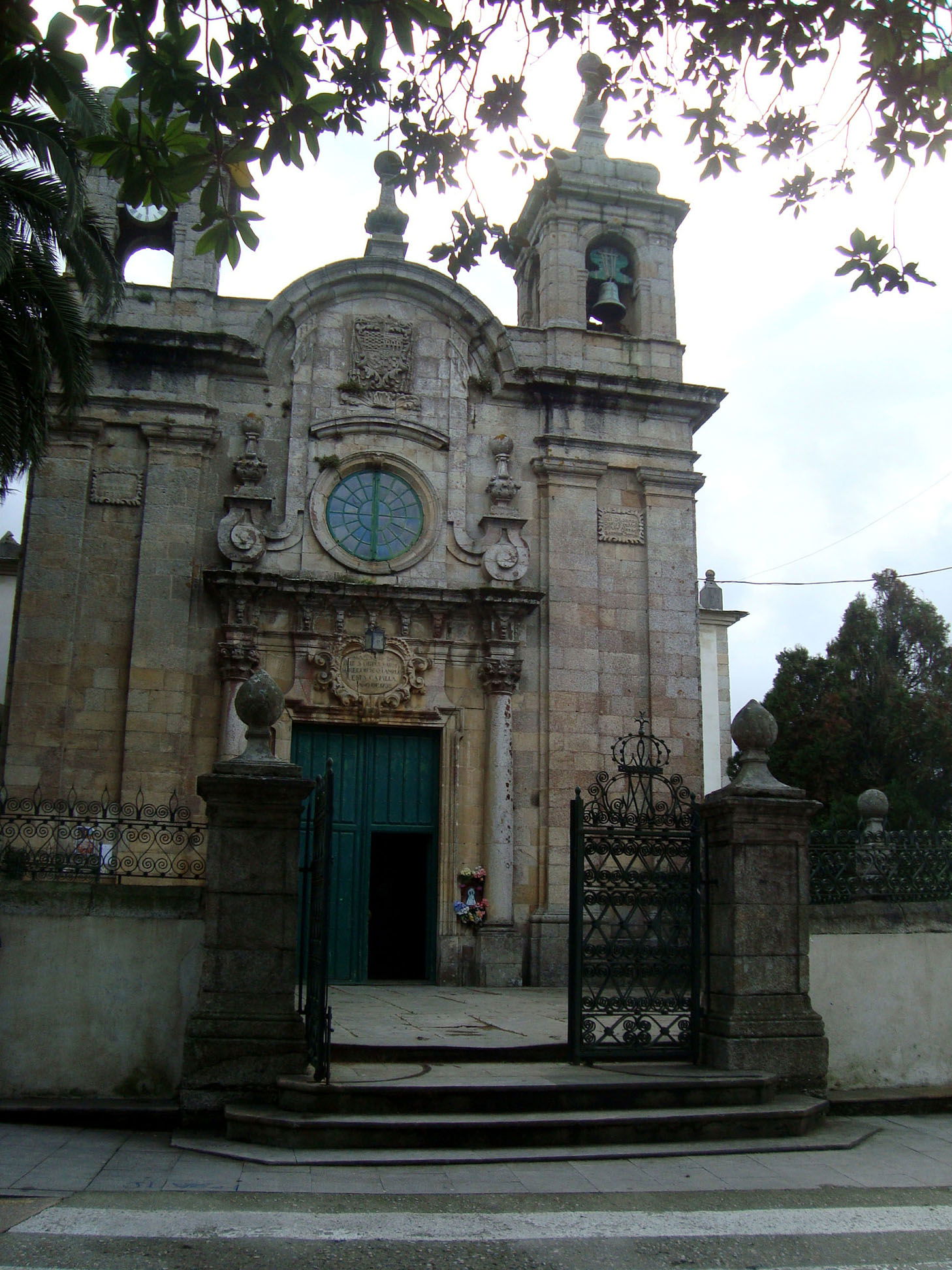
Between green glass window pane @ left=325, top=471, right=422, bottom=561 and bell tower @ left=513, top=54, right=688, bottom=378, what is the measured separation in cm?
343

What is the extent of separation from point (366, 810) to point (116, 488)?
5.16 m

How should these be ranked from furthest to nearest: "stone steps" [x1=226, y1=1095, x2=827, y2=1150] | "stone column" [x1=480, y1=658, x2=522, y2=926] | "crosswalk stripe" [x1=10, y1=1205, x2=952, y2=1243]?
1. "stone column" [x1=480, y1=658, x2=522, y2=926]
2. "stone steps" [x1=226, y1=1095, x2=827, y2=1150]
3. "crosswalk stripe" [x1=10, y1=1205, x2=952, y2=1243]

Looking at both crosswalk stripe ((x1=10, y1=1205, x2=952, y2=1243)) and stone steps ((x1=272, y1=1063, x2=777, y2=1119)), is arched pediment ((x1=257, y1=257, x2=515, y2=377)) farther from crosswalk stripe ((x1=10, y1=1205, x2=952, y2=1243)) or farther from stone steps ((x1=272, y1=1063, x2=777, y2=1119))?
crosswalk stripe ((x1=10, y1=1205, x2=952, y2=1243))

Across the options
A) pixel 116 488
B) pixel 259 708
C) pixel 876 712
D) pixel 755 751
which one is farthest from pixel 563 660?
pixel 876 712

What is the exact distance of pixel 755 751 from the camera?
8789mm

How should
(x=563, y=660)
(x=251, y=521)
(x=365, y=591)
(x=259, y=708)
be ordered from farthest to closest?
(x=563, y=660) → (x=251, y=521) → (x=365, y=591) → (x=259, y=708)

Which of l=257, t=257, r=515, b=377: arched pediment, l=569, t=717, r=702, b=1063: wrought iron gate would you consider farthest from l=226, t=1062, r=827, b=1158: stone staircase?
l=257, t=257, r=515, b=377: arched pediment

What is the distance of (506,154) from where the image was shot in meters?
7.36

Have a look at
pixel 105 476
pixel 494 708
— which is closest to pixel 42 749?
pixel 105 476

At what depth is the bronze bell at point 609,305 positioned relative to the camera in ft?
55.2

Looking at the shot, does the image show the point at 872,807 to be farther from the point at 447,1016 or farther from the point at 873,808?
the point at 447,1016

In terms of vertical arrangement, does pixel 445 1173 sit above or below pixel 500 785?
below

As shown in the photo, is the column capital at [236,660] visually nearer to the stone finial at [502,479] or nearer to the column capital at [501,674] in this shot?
the column capital at [501,674]

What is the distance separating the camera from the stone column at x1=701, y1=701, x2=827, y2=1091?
317 inches
